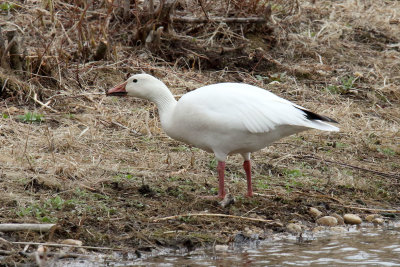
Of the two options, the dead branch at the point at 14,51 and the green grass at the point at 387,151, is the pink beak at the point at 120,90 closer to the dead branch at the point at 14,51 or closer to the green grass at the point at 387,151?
the dead branch at the point at 14,51

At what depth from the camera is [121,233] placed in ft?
17.2

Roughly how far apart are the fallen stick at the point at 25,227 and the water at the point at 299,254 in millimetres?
288

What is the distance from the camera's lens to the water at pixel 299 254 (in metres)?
4.97

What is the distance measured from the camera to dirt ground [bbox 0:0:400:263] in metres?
5.52

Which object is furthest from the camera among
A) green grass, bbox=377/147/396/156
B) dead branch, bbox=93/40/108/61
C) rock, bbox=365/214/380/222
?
dead branch, bbox=93/40/108/61

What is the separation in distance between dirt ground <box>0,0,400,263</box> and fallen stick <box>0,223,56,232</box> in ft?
0.20

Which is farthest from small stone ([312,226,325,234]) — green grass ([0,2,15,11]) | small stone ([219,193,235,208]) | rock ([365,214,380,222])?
green grass ([0,2,15,11])

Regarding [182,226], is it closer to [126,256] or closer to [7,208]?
[126,256]

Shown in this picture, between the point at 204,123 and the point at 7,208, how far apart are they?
1.70 meters

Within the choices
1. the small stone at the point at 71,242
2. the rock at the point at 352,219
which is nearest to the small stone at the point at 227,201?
the rock at the point at 352,219

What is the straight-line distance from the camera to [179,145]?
297 inches

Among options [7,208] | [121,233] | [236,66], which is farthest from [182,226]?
[236,66]

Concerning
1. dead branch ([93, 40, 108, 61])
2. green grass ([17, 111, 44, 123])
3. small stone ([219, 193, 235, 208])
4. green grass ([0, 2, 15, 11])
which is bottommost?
small stone ([219, 193, 235, 208])

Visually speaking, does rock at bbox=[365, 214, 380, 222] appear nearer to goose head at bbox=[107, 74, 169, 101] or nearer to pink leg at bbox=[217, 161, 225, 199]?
pink leg at bbox=[217, 161, 225, 199]
